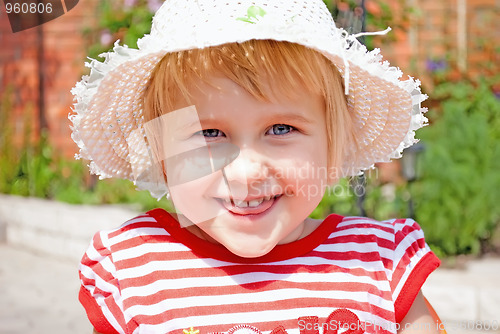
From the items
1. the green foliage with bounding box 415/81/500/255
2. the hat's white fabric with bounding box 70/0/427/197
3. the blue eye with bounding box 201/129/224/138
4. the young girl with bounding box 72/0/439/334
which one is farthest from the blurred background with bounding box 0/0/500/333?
the blue eye with bounding box 201/129/224/138

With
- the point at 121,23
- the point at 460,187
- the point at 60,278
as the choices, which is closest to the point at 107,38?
the point at 121,23

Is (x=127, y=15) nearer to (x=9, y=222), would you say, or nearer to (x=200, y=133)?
(x=9, y=222)

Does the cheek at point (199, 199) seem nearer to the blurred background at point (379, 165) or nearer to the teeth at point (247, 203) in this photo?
the teeth at point (247, 203)

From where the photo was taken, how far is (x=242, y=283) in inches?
55.1

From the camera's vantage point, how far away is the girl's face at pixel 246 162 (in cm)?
127

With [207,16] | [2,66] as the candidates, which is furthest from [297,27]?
[2,66]

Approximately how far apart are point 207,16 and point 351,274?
0.68m

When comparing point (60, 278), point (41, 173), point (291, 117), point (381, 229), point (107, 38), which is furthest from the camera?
point (41, 173)

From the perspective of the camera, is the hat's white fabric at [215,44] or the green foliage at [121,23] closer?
the hat's white fabric at [215,44]

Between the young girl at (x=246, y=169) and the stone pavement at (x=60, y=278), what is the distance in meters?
1.65

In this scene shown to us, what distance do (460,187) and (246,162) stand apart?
2.66 m

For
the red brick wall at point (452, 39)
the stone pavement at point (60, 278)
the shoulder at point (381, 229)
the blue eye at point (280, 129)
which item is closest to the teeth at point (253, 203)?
the blue eye at point (280, 129)

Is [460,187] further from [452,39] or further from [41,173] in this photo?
[41,173]

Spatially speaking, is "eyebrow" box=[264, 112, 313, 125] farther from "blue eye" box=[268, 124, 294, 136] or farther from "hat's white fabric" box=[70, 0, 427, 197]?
"hat's white fabric" box=[70, 0, 427, 197]
